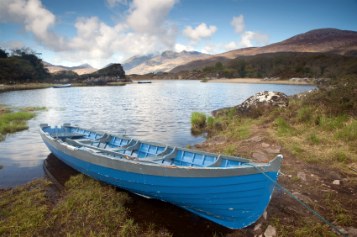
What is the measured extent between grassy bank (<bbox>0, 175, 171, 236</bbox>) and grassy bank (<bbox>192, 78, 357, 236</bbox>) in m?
3.42

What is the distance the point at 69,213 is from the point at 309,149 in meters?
9.95

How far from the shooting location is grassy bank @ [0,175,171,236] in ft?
22.2

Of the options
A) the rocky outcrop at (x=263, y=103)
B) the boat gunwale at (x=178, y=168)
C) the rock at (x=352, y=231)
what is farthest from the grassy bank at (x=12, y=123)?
the rock at (x=352, y=231)

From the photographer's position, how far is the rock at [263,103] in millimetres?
18894

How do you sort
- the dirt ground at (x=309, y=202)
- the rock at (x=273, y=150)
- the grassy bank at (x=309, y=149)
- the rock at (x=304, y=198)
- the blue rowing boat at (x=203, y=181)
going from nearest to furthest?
the blue rowing boat at (x=203, y=181) < the dirt ground at (x=309, y=202) < the grassy bank at (x=309, y=149) < the rock at (x=304, y=198) < the rock at (x=273, y=150)

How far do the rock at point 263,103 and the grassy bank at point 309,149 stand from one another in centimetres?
66

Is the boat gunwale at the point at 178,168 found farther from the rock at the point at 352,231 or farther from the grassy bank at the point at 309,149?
the rock at the point at 352,231

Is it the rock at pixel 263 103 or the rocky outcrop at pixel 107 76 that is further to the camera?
the rocky outcrop at pixel 107 76

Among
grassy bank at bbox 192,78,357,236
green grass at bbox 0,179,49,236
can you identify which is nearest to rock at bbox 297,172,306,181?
grassy bank at bbox 192,78,357,236

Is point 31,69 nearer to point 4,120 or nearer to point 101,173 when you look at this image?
point 4,120

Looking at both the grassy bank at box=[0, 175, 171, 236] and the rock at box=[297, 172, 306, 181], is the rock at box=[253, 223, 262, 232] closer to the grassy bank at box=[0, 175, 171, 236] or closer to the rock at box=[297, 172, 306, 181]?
the grassy bank at box=[0, 175, 171, 236]

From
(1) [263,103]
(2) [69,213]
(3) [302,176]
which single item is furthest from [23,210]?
(1) [263,103]

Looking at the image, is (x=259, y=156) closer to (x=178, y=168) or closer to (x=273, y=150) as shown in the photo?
(x=273, y=150)

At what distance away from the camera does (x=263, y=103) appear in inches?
763
